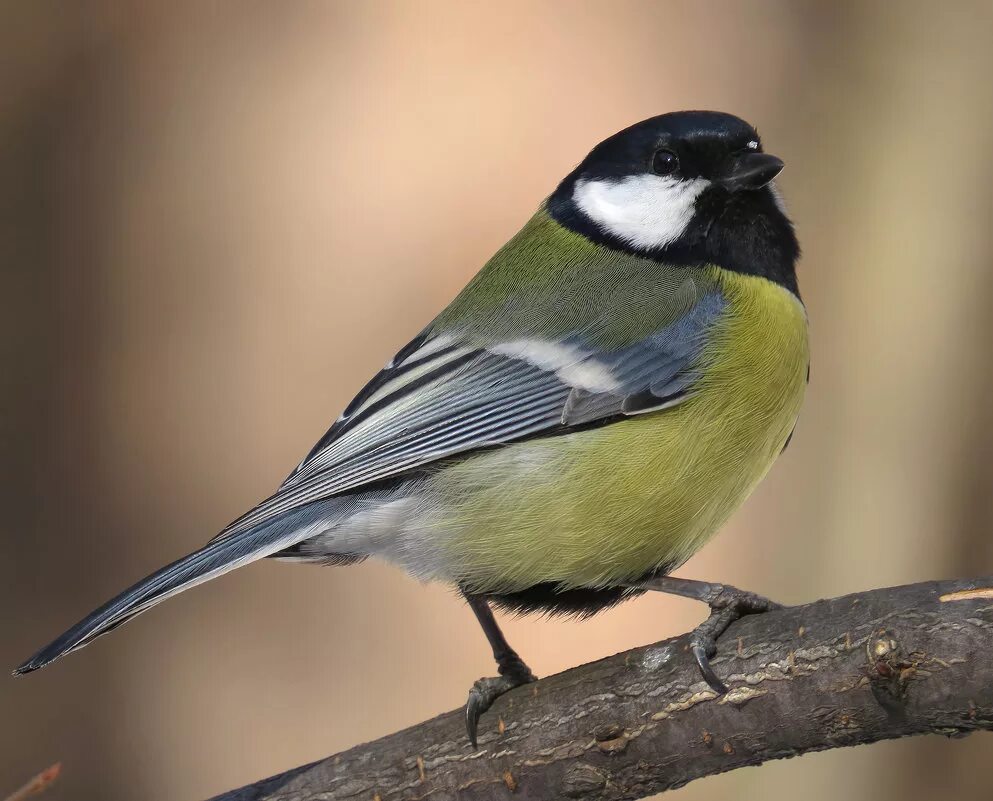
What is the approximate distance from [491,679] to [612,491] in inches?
17.2

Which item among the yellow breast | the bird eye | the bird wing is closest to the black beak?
the bird eye

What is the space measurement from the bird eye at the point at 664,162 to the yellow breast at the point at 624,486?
412 millimetres

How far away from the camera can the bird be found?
88.7 inches

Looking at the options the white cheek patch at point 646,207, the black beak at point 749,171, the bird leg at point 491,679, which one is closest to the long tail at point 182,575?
the bird leg at point 491,679

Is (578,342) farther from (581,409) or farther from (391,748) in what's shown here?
(391,748)

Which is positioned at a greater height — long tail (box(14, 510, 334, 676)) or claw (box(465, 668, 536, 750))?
long tail (box(14, 510, 334, 676))

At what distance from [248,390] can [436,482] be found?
1735mm

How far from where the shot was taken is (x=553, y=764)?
2.10m

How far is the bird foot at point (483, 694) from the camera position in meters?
2.21

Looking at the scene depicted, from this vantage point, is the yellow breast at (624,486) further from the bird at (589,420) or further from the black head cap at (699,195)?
the black head cap at (699,195)

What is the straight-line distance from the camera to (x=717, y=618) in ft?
6.59

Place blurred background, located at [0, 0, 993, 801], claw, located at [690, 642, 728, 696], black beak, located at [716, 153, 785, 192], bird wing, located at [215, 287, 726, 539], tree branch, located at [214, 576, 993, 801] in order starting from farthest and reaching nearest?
1. blurred background, located at [0, 0, 993, 801]
2. black beak, located at [716, 153, 785, 192]
3. bird wing, located at [215, 287, 726, 539]
4. claw, located at [690, 642, 728, 696]
5. tree branch, located at [214, 576, 993, 801]

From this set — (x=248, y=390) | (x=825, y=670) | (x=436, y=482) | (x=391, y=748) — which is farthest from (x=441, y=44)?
(x=825, y=670)

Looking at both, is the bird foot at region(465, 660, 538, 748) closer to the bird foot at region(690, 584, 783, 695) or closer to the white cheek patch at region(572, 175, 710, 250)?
the bird foot at region(690, 584, 783, 695)
